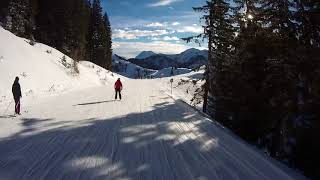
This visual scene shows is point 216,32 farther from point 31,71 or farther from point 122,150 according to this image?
point 122,150

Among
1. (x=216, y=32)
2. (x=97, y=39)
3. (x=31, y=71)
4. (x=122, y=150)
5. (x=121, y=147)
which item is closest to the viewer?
(x=122, y=150)

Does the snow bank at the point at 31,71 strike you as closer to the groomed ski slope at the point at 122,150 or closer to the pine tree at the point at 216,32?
the groomed ski slope at the point at 122,150

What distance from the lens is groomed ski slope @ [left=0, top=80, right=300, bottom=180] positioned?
32.3 feet

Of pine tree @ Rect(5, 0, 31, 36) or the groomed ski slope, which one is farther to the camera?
pine tree @ Rect(5, 0, 31, 36)

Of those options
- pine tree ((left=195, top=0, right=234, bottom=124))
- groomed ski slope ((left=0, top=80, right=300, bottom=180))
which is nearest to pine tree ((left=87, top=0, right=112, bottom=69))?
pine tree ((left=195, top=0, right=234, bottom=124))

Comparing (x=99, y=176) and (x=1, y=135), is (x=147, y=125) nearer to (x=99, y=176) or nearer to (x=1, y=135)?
(x=1, y=135)

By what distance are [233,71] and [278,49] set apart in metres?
4.48

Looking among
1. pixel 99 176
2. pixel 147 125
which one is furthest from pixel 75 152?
pixel 147 125

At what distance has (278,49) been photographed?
664 inches

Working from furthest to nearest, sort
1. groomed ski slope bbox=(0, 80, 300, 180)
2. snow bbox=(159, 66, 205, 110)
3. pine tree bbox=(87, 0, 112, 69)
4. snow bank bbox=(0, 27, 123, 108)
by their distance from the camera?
pine tree bbox=(87, 0, 112, 69), snow bbox=(159, 66, 205, 110), snow bank bbox=(0, 27, 123, 108), groomed ski slope bbox=(0, 80, 300, 180)

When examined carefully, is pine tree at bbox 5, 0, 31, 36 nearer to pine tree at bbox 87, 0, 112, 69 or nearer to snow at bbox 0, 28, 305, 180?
pine tree at bbox 87, 0, 112, 69

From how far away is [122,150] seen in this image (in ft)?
39.6

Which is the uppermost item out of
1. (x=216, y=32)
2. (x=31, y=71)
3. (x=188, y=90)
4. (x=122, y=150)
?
(x=216, y=32)

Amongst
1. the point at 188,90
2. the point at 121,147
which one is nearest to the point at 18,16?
the point at 188,90
